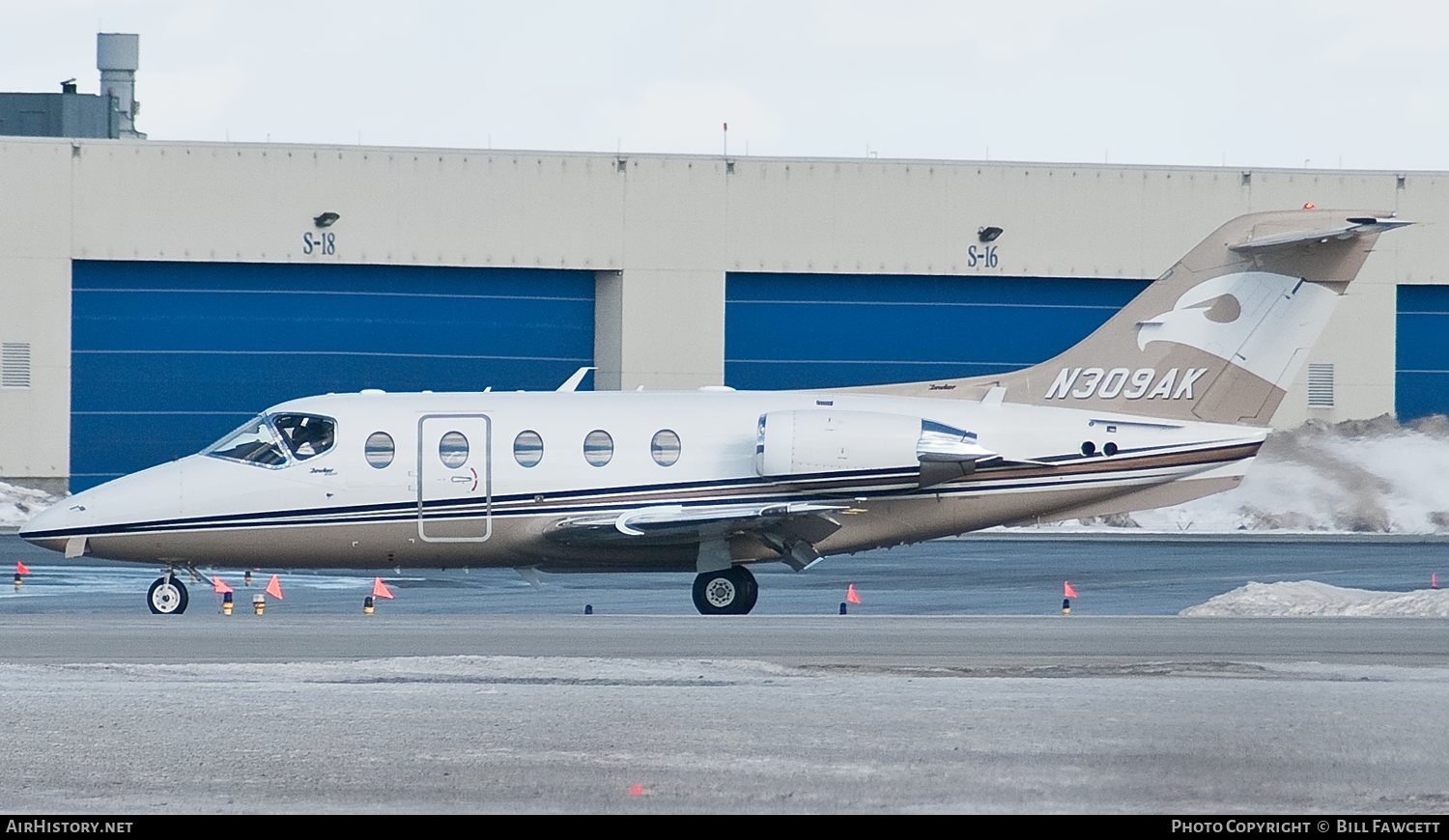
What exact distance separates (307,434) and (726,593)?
4861mm

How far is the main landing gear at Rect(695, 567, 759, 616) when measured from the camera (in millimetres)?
21703

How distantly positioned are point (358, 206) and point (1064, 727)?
30.9 meters

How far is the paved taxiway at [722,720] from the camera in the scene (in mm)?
9539

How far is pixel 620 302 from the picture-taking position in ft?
134

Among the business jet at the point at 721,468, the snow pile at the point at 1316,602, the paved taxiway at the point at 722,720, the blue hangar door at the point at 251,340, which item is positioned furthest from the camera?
the blue hangar door at the point at 251,340

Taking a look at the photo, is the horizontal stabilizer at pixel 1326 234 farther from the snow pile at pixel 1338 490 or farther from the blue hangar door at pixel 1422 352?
the blue hangar door at pixel 1422 352

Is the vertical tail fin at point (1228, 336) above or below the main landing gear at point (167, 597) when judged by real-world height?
above

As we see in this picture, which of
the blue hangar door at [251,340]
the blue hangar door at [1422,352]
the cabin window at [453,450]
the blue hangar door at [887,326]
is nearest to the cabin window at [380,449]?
the cabin window at [453,450]

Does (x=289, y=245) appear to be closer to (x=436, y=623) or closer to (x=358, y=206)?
(x=358, y=206)

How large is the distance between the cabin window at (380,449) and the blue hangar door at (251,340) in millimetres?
18847

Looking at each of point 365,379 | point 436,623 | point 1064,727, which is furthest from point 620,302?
point 1064,727

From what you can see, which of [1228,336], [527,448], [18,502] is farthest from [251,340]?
[1228,336]
